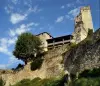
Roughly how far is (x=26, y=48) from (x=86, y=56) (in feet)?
88.0

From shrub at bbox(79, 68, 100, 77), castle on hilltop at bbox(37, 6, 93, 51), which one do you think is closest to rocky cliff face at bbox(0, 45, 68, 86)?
shrub at bbox(79, 68, 100, 77)

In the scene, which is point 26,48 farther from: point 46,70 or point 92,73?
point 92,73

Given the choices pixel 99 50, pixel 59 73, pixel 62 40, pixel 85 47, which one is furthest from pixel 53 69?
pixel 62 40

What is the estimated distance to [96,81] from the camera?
3181 centimetres

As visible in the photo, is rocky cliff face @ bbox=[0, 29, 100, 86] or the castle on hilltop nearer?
rocky cliff face @ bbox=[0, 29, 100, 86]

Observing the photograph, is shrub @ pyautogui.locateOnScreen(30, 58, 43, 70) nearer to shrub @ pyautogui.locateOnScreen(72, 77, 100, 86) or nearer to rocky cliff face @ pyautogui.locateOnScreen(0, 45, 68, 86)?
rocky cliff face @ pyautogui.locateOnScreen(0, 45, 68, 86)

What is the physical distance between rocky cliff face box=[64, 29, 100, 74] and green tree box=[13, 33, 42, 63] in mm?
19634

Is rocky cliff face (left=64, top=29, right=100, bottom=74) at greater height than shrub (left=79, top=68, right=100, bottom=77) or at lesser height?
greater

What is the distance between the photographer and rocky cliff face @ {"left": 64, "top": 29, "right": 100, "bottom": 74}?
134ft

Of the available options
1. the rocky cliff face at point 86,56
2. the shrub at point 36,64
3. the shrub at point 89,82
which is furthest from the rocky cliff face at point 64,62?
the shrub at point 89,82

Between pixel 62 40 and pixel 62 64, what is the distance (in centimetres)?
2338

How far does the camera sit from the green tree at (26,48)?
66.7m

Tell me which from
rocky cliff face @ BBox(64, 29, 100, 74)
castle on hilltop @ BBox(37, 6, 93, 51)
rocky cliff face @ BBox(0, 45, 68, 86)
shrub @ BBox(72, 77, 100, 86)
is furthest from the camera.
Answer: castle on hilltop @ BBox(37, 6, 93, 51)

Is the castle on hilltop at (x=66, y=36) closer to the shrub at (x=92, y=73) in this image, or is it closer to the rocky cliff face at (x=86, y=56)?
the rocky cliff face at (x=86, y=56)
